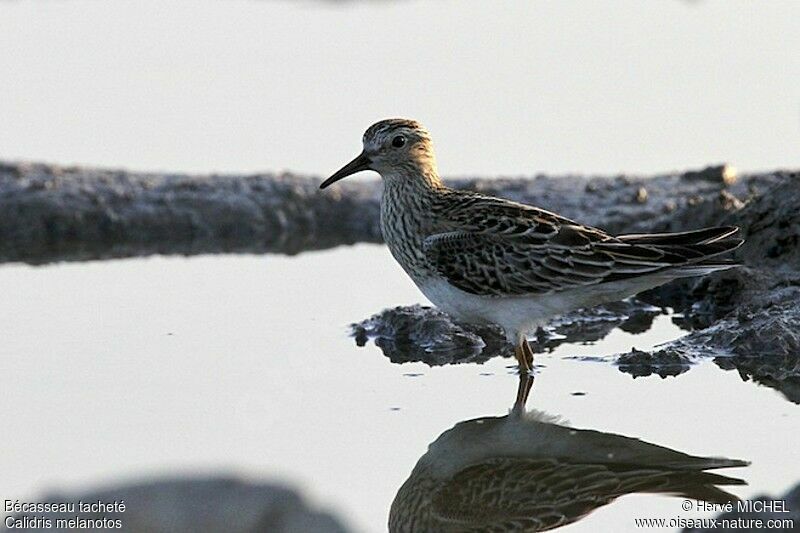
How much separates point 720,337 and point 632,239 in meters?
1.02

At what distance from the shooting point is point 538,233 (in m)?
10.9

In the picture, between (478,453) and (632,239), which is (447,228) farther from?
(478,453)

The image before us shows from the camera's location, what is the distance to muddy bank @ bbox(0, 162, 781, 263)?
1449 cm

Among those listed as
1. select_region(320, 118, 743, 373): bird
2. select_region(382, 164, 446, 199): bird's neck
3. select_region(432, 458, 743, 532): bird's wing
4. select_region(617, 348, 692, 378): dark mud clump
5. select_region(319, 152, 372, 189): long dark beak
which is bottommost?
select_region(432, 458, 743, 532): bird's wing

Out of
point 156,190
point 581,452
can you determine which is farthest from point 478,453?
point 156,190

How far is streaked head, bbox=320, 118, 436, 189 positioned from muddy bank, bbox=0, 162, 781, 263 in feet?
10.3

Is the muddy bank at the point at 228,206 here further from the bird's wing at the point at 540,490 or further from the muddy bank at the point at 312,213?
the bird's wing at the point at 540,490

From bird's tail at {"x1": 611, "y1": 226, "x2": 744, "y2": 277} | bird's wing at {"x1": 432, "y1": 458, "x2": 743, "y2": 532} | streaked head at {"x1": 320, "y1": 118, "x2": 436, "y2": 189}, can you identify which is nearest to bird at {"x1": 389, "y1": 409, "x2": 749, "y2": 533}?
bird's wing at {"x1": 432, "y1": 458, "x2": 743, "y2": 532}

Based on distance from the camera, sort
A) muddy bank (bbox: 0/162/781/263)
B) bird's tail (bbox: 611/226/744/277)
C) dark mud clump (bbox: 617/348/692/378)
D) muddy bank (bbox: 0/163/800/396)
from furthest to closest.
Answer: muddy bank (bbox: 0/162/781/263)
muddy bank (bbox: 0/163/800/396)
dark mud clump (bbox: 617/348/692/378)
bird's tail (bbox: 611/226/744/277)

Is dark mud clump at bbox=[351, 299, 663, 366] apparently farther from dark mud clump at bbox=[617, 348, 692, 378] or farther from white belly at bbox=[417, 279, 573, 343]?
dark mud clump at bbox=[617, 348, 692, 378]

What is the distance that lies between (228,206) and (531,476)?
6.51m

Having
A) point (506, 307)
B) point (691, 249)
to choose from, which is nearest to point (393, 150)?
point (506, 307)

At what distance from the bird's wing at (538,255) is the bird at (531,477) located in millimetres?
1043

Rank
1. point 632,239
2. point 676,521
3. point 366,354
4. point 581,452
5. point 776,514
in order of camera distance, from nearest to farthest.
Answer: point 776,514, point 676,521, point 581,452, point 632,239, point 366,354
